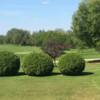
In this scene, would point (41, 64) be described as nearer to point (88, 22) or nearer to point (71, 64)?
point (71, 64)

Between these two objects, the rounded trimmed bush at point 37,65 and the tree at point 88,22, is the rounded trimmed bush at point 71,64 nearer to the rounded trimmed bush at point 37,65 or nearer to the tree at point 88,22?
the rounded trimmed bush at point 37,65

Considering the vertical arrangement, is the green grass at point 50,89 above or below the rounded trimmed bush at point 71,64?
below

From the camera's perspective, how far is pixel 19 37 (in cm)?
14038

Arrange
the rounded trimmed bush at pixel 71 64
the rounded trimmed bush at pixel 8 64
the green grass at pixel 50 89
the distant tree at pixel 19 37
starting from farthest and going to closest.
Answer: the distant tree at pixel 19 37 < the rounded trimmed bush at pixel 8 64 < the rounded trimmed bush at pixel 71 64 < the green grass at pixel 50 89

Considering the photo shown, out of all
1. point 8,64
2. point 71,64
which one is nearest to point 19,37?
point 8,64

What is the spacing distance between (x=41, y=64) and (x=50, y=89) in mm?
5860

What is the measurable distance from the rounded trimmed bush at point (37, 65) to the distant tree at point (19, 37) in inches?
4131

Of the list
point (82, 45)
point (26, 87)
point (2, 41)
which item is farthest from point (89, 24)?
point (2, 41)

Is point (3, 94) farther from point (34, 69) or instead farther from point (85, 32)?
point (85, 32)

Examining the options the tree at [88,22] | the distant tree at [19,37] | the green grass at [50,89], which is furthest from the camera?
the distant tree at [19,37]

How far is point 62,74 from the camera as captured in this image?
23.8 m

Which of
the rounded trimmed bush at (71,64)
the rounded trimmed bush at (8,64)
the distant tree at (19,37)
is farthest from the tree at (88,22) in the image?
the distant tree at (19,37)

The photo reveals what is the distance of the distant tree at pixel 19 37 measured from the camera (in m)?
133

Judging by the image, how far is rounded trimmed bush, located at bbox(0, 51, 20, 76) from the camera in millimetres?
23625
